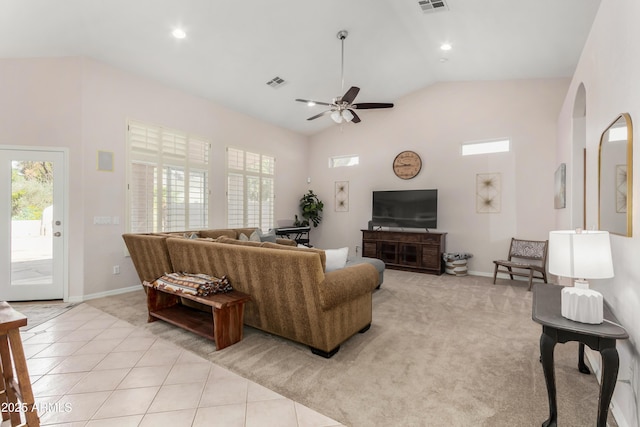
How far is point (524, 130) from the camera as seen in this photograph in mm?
5379

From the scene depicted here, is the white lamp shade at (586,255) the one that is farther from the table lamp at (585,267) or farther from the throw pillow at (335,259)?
the throw pillow at (335,259)

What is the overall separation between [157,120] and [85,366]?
12.6 ft

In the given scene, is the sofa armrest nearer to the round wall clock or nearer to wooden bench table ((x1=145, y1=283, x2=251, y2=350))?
wooden bench table ((x1=145, y1=283, x2=251, y2=350))

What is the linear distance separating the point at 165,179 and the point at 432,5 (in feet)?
15.6

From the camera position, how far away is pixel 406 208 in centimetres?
629

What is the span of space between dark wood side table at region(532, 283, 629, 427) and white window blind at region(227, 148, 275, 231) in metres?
5.45

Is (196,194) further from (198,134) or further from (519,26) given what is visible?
(519,26)

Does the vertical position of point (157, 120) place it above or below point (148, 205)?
above

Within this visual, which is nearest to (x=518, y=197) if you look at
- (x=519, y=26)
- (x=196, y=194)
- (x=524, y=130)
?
(x=524, y=130)

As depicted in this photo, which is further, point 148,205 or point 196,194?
point 196,194

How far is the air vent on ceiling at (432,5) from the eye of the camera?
367 centimetres

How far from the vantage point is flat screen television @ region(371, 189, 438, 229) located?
19.7 ft

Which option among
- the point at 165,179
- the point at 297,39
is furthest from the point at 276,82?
the point at 165,179

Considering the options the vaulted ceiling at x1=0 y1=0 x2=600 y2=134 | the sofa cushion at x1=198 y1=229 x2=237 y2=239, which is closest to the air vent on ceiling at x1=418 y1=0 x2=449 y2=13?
the vaulted ceiling at x1=0 y1=0 x2=600 y2=134
